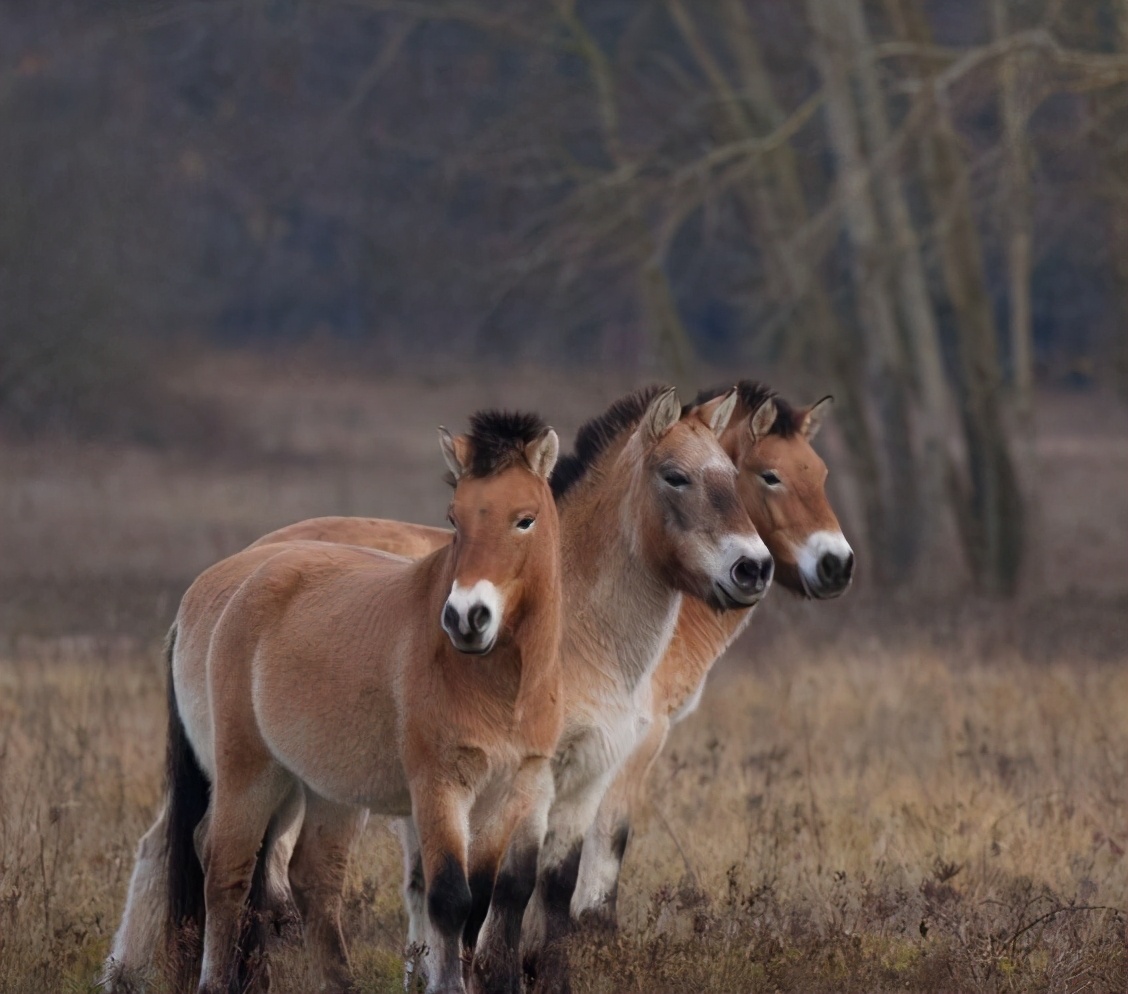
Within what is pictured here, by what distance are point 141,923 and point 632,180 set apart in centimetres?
955

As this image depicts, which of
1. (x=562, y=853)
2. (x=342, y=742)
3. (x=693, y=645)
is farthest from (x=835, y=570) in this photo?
(x=342, y=742)

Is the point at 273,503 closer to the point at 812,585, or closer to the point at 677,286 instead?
the point at 677,286

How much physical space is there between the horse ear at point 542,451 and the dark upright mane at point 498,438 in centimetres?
1

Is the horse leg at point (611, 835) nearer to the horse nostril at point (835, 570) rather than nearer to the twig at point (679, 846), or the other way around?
the twig at point (679, 846)

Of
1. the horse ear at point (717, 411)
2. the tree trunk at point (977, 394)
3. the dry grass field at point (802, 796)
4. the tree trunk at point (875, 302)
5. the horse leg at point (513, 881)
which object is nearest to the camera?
the horse leg at point (513, 881)

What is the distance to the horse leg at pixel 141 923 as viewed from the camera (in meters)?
5.53

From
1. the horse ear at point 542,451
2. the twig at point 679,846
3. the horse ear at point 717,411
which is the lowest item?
the twig at point 679,846

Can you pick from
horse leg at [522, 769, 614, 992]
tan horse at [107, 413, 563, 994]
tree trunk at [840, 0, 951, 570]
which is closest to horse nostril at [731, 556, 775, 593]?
tan horse at [107, 413, 563, 994]

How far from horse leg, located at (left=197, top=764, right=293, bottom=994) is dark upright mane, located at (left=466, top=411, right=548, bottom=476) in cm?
118

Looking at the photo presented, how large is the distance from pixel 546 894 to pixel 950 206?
28.0 ft

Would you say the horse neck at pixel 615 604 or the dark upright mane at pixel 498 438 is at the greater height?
the dark upright mane at pixel 498 438

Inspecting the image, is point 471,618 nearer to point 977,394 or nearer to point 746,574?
point 746,574

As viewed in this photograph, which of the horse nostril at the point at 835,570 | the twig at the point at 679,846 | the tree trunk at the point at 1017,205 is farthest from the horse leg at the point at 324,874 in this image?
the tree trunk at the point at 1017,205

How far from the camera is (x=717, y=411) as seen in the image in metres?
5.92
